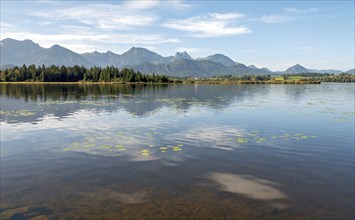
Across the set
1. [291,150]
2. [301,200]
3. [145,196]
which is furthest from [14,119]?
[301,200]

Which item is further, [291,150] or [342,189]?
[291,150]

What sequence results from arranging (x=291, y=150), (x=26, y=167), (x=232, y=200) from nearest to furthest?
1. (x=232, y=200)
2. (x=26, y=167)
3. (x=291, y=150)

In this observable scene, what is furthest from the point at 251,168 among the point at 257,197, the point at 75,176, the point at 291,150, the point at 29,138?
the point at 29,138

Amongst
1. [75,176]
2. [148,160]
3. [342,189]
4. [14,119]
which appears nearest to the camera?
Answer: [342,189]

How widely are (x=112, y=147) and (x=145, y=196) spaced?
40.4ft

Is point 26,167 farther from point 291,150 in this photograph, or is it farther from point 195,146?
point 291,150

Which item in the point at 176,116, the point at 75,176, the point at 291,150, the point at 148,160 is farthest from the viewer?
the point at 176,116

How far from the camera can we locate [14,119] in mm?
45500

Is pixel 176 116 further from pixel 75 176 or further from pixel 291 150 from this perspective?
pixel 75 176

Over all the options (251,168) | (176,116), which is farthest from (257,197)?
(176,116)

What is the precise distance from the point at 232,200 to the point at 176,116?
110 ft

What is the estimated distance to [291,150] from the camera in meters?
28.1

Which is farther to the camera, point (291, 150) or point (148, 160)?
point (291, 150)

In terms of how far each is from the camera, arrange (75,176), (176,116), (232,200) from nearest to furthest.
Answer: (232,200) → (75,176) → (176,116)
